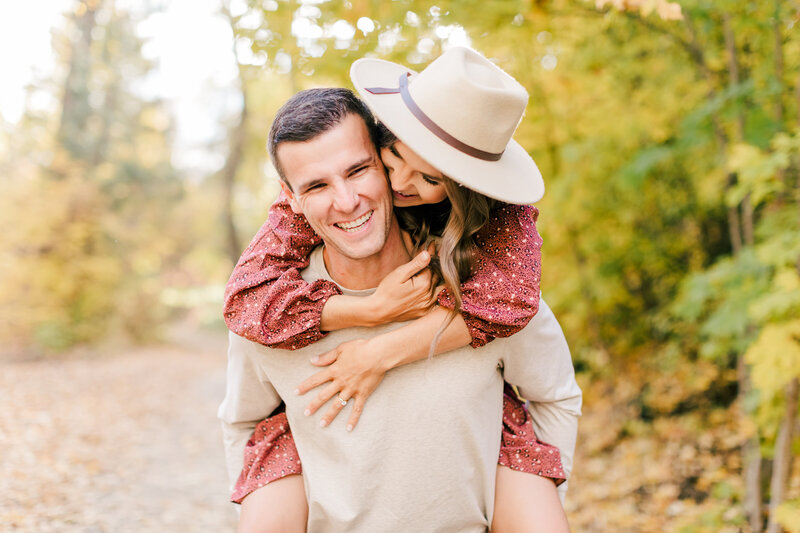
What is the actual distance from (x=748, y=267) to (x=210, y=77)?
71.5 feet

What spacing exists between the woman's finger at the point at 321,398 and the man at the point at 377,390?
0.12ft

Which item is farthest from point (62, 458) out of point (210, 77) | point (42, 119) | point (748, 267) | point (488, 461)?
point (210, 77)

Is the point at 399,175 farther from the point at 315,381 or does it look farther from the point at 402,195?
the point at 315,381

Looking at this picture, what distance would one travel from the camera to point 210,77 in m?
22.6

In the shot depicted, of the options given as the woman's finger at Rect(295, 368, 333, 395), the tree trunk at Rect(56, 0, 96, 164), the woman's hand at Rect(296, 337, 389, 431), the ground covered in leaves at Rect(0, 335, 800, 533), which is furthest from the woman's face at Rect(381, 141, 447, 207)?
the tree trunk at Rect(56, 0, 96, 164)

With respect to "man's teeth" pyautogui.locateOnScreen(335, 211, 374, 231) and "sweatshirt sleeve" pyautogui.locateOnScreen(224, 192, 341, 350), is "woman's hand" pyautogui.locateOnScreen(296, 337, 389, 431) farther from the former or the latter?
"man's teeth" pyautogui.locateOnScreen(335, 211, 374, 231)

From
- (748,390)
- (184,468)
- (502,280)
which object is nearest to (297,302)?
(502,280)

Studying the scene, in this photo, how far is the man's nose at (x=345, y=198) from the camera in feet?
5.90

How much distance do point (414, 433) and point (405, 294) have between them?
1.35 ft

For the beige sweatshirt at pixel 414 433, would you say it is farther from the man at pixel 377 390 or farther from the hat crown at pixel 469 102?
the hat crown at pixel 469 102

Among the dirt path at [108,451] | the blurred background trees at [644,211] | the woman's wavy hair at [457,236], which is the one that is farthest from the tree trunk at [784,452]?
the dirt path at [108,451]

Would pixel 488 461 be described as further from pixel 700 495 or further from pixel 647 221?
pixel 647 221

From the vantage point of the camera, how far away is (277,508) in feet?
6.49

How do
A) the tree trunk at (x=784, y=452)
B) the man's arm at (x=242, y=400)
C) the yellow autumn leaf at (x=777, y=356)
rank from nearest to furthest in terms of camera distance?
the man's arm at (x=242, y=400) < the yellow autumn leaf at (x=777, y=356) < the tree trunk at (x=784, y=452)
